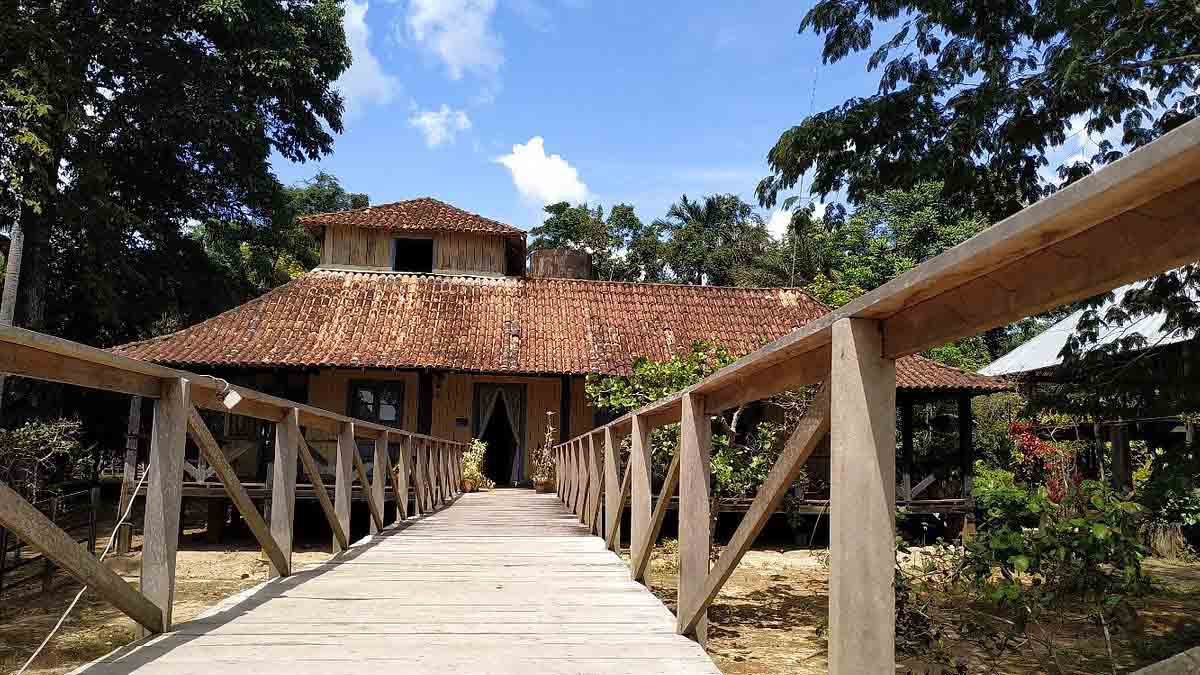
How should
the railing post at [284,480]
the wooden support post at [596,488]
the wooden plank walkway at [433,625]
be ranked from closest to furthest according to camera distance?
the wooden plank walkway at [433,625]
the railing post at [284,480]
the wooden support post at [596,488]

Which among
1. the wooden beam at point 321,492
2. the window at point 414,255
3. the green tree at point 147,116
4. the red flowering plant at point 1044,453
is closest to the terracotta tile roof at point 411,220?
the window at point 414,255

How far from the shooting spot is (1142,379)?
495cm

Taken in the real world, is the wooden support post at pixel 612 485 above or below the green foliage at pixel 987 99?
below

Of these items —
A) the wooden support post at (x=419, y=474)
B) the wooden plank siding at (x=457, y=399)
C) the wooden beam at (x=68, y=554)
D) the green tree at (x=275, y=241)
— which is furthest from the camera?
the green tree at (x=275, y=241)

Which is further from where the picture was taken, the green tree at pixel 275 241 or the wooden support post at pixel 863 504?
the green tree at pixel 275 241

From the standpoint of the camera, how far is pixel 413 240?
18000 millimetres

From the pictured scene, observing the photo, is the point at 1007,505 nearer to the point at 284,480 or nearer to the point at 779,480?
the point at 779,480

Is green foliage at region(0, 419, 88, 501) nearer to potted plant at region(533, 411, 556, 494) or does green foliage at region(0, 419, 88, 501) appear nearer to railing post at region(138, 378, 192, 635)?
potted plant at region(533, 411, 556, 494)

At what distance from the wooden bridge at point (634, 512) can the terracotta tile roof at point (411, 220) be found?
1201cm

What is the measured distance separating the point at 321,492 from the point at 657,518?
2.12 m

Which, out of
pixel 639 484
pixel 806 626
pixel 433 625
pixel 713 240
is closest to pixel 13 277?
pixel 806 626

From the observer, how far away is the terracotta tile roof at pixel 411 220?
56.8ft

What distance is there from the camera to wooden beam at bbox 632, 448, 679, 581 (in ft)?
11.8

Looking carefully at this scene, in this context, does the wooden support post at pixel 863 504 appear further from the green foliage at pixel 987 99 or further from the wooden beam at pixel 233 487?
the green foliage at pixel 987 99
